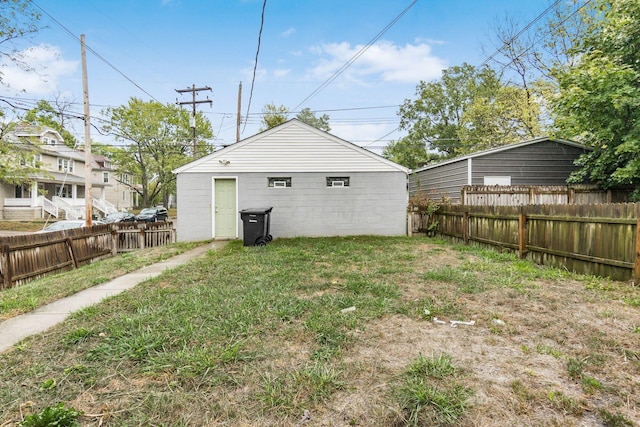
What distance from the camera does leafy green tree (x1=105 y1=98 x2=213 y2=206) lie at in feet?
86.1

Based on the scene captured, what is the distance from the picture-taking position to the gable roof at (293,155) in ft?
35.3

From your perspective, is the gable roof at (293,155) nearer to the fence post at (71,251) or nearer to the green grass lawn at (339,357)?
the fence post at (71,251)

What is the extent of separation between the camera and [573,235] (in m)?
5.54

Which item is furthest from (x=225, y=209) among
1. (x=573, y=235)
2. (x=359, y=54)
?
(x=573, y=235)

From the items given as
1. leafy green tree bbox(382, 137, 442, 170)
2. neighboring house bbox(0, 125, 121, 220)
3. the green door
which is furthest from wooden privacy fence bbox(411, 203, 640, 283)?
neighboring house bbox(0, 125, 121, 220)

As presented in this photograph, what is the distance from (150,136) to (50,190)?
353 inches

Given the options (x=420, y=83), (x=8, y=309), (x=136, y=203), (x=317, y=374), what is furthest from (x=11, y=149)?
(x=136, y=203)

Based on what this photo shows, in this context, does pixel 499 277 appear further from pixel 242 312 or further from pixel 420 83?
pixel 420 83

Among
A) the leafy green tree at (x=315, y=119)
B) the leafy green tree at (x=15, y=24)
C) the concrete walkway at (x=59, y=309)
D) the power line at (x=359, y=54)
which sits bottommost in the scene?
the concrete walkway at (x=59, y=309)

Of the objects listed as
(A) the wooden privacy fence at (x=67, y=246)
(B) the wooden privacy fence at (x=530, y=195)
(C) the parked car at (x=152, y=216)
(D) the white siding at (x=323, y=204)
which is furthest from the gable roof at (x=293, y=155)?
(C) the parked car at (x=152, y=216)

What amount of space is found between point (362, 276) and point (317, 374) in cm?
304

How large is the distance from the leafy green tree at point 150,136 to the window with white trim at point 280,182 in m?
17.3

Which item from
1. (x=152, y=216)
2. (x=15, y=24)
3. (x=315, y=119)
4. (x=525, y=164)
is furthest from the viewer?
(x=315, y=119)

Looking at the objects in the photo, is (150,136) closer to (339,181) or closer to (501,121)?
(339,181)
